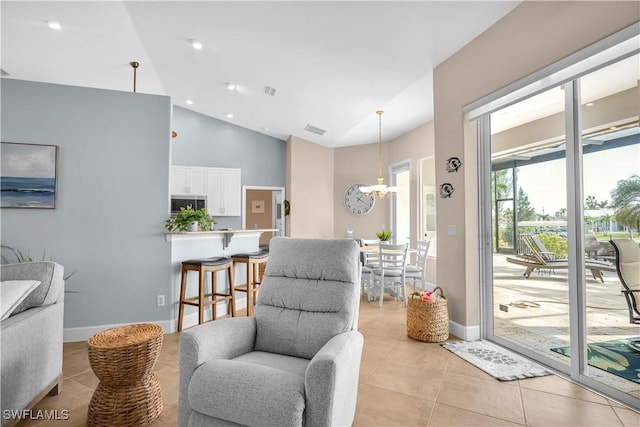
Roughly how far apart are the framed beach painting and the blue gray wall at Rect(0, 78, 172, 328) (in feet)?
0.22

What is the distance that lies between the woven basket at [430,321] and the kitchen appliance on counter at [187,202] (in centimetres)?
470

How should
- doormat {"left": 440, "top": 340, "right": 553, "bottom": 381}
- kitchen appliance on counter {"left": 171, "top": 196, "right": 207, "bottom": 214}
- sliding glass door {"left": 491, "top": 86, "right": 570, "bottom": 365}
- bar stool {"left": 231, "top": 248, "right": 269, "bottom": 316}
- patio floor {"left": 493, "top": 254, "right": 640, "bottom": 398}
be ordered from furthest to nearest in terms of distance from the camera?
kitchen appliance on counter {"left": 171, "top": 196, "right": 207, "bottom": 214} < bar stool {"left": 231, "top": 248, "right": 269, "bottom": 316} < sliding glass door {"left": 491, "top": 86, "right": 570, "bottom": 365} < doormat {"left": 440, "top": 340, "right": 553, "bottom": 381} < patio floor {"left": 493, "top": 254, "right": 640, "bottom": 398}

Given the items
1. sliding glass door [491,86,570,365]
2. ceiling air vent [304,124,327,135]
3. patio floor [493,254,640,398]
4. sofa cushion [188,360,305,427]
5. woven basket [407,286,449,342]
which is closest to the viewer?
sofa cushion [188,360,305,427]

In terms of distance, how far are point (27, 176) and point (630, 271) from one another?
4.97 meters

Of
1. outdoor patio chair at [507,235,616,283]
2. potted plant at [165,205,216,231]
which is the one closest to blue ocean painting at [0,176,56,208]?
potted plant at [165,205,216,231]

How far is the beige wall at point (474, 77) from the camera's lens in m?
2.20

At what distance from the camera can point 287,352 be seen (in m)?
1.90

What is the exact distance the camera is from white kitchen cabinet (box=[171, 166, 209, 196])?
6.27m

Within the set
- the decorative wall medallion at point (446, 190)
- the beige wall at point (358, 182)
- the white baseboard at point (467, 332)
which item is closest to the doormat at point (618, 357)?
the white baseboard at point (467, 332)

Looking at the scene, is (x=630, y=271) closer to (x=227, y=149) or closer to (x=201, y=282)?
Result: (x=201, y=282)

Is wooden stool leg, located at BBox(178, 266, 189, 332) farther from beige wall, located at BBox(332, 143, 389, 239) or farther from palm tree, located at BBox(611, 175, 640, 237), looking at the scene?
beige wall, located at BBox(332, 143, 389, 239)

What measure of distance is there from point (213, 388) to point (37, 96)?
11.4ft

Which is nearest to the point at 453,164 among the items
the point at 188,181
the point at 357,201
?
the point at 357,201

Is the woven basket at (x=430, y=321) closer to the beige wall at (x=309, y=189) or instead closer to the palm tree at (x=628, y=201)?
the palm tree at (x=628, y=201)
